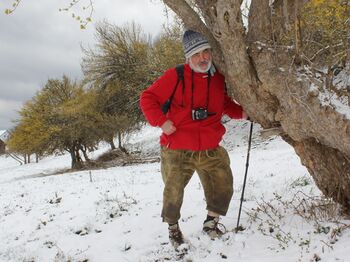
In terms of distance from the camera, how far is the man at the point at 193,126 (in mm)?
3801

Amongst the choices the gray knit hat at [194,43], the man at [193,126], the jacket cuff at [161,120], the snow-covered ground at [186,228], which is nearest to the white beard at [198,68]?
the man at [193,126]

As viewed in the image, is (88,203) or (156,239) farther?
(88,203)

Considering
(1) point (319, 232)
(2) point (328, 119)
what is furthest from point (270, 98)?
(1) point (319, 232)

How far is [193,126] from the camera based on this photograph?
13.1 ft

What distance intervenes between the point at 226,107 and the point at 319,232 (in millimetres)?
1699

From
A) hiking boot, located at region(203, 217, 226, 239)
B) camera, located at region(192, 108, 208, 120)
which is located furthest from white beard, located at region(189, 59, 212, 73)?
hiking boot, located at region(203, 217, 226, 239)

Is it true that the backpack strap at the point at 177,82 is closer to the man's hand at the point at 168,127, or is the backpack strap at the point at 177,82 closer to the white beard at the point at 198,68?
the white beard at the point at 198,68

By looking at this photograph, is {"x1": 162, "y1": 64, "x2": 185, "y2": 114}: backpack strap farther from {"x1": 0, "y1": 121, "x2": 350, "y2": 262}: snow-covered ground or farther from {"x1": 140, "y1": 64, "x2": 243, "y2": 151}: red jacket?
{"x1": 0, "y1": 121, "x2": 350, "y2": 262}: snow-covered ground

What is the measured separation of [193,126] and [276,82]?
3.31 feet

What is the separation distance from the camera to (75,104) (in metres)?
27.5

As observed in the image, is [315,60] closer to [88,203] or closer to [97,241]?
[97,241]

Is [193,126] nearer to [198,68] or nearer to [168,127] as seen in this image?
[168,127]

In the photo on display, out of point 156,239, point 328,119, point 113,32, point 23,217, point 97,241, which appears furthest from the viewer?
point 113,32

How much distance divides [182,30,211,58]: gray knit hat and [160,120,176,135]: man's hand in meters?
0.74
